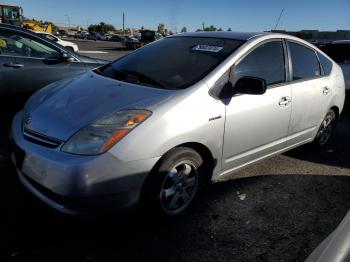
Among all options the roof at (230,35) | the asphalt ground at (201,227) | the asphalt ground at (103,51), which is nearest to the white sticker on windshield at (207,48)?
the roof at (230,35)

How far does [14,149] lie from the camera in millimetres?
2992

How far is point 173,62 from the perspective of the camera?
143 inches

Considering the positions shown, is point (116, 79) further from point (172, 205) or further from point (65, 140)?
point (172, 205)

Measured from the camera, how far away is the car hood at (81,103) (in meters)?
2.74

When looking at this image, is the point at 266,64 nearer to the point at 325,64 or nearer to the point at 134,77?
the point at 134,77

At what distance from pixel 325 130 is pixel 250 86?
7.91 feet

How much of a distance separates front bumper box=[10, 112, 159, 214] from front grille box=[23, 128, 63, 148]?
0.11 feet

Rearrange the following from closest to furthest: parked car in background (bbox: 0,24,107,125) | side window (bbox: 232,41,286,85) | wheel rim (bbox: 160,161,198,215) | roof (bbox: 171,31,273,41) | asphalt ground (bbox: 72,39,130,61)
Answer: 1. wheel rim (bbox: 160,161,198,215)
2. side window (bbox: 232,41,286,85)
3. roof (bbox: 171,31,273,41)
4. parked car in background (bbox: 0,24,107,125)
5. asphalt ground (bbox: 72,39,130,61)

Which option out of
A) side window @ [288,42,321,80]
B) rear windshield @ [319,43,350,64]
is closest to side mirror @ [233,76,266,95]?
side window @ [288,42,321,80]

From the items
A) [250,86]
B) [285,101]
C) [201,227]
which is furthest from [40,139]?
[285,101]

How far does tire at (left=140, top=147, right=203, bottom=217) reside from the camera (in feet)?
9.17

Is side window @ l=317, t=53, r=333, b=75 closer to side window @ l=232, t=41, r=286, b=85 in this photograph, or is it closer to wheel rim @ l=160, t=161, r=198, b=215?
side window @ l=232, t=41, r=286, b=85

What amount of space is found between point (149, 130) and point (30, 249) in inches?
47.1

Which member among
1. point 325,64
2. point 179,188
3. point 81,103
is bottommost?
point 179,188
